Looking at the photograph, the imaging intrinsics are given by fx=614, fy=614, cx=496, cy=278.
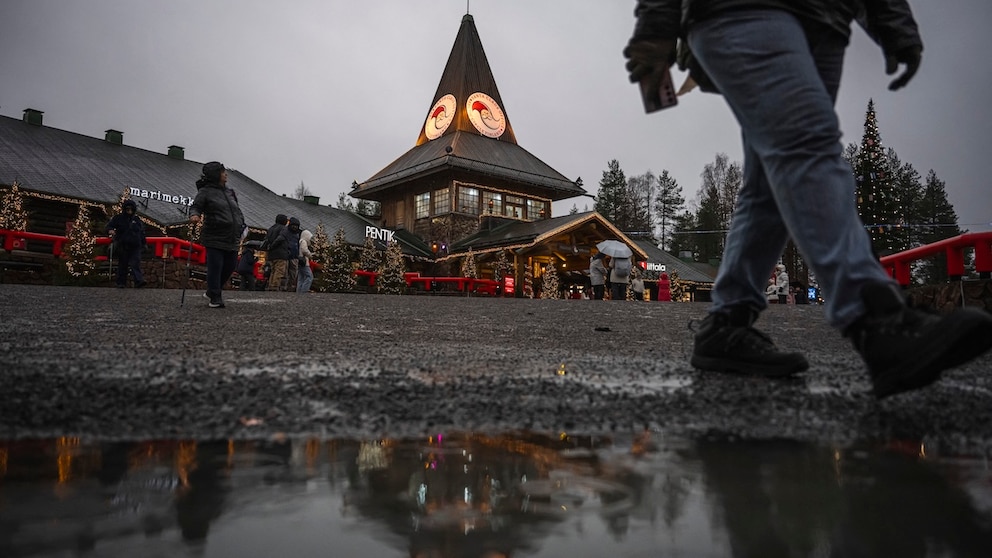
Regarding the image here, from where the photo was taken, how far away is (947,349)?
1.25 metres

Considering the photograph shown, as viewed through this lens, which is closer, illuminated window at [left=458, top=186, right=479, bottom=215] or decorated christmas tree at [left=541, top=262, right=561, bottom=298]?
decorated christmas tree at [left=541, top=262, right=561, bottom=298]

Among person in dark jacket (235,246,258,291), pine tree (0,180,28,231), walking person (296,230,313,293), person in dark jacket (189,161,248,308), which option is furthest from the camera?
pine tree (0,180,28,231)

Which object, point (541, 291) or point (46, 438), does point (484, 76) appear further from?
point (46, 438)

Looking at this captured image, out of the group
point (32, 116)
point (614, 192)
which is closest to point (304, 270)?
point (32, 116)

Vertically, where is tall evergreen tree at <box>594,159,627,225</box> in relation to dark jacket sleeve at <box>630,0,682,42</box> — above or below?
above

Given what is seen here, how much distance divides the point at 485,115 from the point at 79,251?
20111 millimetres

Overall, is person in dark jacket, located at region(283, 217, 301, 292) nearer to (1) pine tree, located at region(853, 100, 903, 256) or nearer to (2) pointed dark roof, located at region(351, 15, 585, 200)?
(2) pointed dark roof, located at region(351, 15, 585, 200)

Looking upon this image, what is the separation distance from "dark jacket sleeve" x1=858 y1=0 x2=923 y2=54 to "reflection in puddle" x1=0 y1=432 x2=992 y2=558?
4.04 feet

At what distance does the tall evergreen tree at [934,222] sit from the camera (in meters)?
42.5

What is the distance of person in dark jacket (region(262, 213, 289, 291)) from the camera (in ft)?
38.8

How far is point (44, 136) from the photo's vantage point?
22.0 metres

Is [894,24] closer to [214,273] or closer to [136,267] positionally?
[214,273]

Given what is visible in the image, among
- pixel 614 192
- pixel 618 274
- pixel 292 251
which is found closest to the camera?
pixel 292 251

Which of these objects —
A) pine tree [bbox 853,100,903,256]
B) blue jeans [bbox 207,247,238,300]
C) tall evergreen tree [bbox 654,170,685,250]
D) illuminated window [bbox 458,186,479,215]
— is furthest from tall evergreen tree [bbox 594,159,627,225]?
blue jeans [bbox 207,247,238,300]
